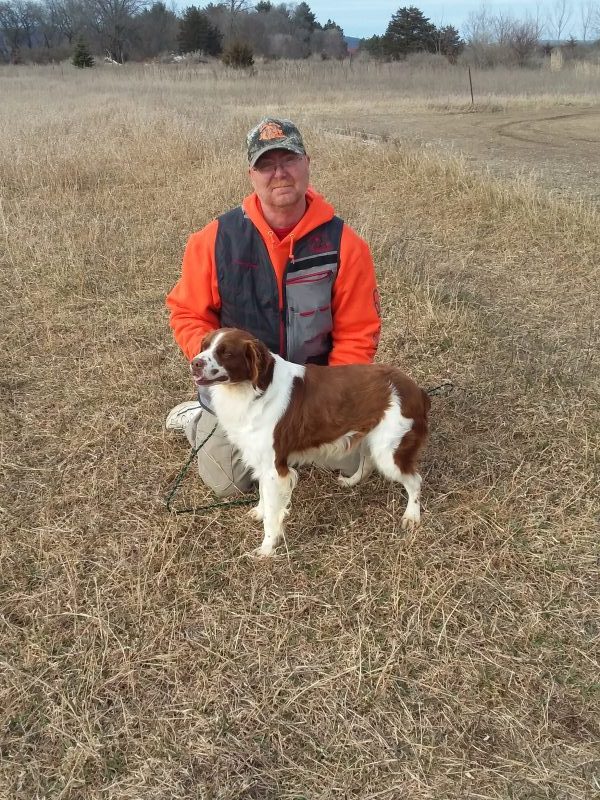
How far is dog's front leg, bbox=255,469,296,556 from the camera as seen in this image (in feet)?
8.55

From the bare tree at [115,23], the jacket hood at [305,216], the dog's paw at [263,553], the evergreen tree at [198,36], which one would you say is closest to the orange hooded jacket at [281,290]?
the jacket hood at [305,216]

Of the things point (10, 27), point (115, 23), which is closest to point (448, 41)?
point (115, 23)

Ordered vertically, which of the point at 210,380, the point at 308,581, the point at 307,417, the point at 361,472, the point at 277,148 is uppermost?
the point at 277,148

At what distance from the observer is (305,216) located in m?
2.85

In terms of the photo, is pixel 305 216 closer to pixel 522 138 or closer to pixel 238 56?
pixel 522 138

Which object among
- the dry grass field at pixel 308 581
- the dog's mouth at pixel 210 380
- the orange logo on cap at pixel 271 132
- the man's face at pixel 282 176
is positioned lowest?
the dry grass field at pixel 308 581

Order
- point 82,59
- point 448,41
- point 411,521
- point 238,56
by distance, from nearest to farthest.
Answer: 1. point 411,521
2. point 238,56
3. point 82,59
4. point 448,41

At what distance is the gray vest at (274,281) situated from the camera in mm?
2885

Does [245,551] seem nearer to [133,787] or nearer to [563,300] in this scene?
[133,787]

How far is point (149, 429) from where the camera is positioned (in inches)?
139

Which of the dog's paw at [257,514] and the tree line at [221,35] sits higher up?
the tree line at [221,35]

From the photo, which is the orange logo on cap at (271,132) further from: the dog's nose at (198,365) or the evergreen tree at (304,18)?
the evergreen tree at (304,18)

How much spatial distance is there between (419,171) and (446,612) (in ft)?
Answer: 23.2

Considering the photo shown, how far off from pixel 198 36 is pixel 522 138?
3870 centimetres
